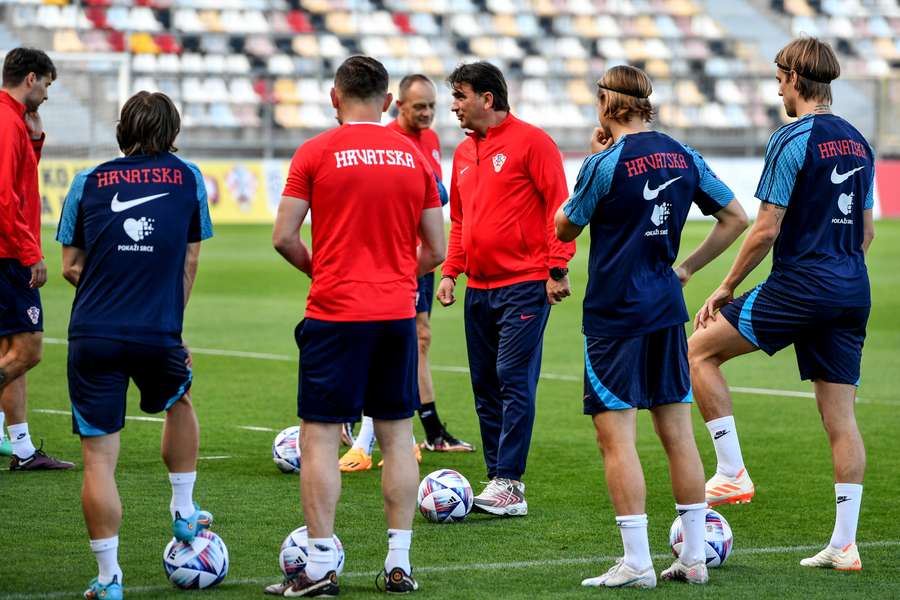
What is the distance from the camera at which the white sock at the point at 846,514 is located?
590 centimetres

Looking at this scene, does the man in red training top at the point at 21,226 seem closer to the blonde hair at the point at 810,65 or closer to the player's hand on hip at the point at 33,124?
the player's hand on hip at the point at 33,124

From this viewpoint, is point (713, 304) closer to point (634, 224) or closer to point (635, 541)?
point (634, 224)

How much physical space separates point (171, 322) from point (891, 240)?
23.5m

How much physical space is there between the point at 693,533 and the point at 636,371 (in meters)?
0.70

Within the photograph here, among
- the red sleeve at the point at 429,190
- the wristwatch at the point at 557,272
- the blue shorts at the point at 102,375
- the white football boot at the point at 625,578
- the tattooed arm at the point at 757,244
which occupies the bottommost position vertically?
the white football boot at the point at 625,578

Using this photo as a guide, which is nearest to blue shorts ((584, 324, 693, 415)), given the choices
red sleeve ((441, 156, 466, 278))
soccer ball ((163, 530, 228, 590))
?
soccer ball ((163, 530, 228, 590))

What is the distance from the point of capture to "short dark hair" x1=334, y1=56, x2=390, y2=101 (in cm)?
538

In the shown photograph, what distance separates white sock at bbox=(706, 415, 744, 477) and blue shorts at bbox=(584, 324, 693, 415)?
1.42m

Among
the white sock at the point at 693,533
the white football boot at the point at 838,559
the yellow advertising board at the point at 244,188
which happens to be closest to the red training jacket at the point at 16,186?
the white sock at the point at 693,533

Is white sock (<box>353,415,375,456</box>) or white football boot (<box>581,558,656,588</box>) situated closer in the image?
white football boot (<box>581,558,656,588</box>)

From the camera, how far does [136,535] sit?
6.37m

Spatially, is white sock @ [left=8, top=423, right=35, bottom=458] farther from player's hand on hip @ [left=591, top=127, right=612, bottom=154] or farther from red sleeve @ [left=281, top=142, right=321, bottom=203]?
player's hand on hip @ [left=591, top=127, right=612, bottom=154]

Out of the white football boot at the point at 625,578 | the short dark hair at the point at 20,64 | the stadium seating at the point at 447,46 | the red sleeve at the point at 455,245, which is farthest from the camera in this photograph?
the stadium seating at the point at 447,46

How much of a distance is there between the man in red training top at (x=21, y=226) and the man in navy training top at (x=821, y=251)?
3.72 meters
